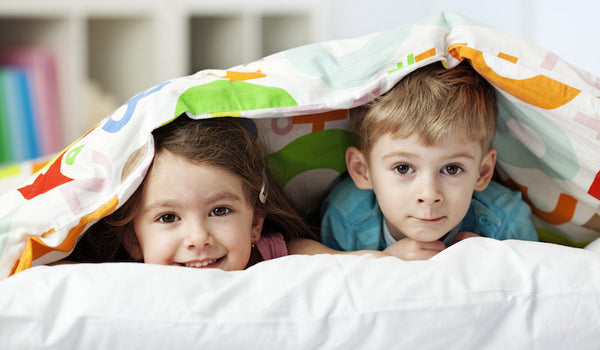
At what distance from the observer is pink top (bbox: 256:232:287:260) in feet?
3.31

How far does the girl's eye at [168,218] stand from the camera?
89 cm

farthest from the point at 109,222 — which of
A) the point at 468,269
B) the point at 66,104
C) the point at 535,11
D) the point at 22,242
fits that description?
the point at 66,104

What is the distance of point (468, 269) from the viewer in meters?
0.69

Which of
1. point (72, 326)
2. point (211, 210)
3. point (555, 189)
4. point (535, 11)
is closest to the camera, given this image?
point (72, 326)

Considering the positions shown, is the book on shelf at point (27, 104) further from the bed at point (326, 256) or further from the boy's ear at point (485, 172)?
the boy's ear at point (485, 172)

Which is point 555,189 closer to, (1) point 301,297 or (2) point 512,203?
(2) point 512,203

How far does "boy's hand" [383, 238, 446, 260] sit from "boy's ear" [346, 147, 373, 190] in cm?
10

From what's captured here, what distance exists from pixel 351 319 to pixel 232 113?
1.03 feet

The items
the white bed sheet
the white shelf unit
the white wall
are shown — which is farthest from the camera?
the white shelf unit

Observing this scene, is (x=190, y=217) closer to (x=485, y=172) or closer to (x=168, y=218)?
(x=168, y=218)

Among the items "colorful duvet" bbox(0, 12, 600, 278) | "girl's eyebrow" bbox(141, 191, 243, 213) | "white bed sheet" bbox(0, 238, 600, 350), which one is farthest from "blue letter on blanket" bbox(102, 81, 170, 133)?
"white bed sheet" bbox(0, 238, 600, 350)

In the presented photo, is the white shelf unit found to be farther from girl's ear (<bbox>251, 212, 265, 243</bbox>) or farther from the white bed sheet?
the white bed sheet

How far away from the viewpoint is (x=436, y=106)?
88 cm

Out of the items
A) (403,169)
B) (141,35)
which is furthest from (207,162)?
(141,35)
